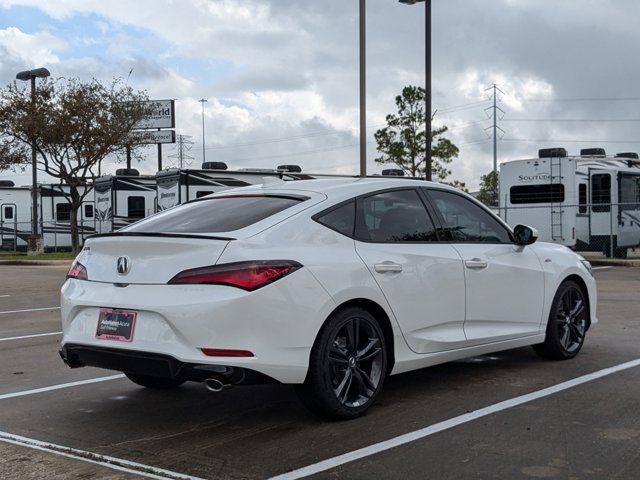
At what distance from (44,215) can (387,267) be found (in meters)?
31.7

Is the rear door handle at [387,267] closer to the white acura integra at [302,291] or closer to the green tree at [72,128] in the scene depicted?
the white acura integra at [302,291]

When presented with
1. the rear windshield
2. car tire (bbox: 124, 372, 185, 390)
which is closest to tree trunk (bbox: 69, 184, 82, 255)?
car tire (bbox: 124, 372, 185, 390)

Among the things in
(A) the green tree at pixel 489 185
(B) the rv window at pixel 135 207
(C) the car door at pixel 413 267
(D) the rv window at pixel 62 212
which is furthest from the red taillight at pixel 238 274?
(A) the green tree at pixel 489 185

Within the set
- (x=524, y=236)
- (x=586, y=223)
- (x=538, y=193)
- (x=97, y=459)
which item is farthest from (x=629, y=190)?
(x=97, y=459)

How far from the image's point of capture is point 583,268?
24.6 ft

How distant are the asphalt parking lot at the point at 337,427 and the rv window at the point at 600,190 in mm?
18095

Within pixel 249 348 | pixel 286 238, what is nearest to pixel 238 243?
pixel 286 238

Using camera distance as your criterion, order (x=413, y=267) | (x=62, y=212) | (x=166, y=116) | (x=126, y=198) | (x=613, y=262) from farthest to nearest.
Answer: (x=166, y=116), (x=62, y=212), (x=126, y=198), (x=613, y=262), (x=413, y=267)

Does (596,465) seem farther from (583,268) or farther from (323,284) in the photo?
(583,268)

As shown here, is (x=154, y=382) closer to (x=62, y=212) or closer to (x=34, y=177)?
(x=34, y=177)

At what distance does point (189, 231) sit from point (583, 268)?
157 inches

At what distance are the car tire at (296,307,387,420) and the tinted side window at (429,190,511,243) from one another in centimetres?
126

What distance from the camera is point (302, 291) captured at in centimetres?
491

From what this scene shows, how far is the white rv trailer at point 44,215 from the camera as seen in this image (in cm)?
3397
